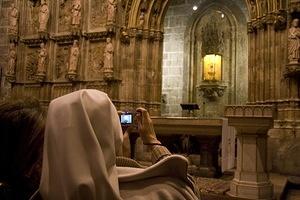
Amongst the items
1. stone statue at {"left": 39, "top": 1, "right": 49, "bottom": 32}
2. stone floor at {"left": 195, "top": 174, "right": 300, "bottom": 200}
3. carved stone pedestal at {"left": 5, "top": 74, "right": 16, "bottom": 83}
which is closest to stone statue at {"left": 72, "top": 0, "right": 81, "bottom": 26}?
stone statue at {"left": 39, "top": 1, "right": 49, "bottom": 32}

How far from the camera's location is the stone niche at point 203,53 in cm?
1378

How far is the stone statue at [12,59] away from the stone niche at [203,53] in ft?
20.3

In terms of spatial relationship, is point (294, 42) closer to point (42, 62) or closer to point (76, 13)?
point (76, 13)

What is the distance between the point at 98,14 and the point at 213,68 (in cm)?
535

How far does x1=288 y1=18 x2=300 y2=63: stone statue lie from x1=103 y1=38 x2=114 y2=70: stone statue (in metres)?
5.08

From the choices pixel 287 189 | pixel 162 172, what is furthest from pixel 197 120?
pixel 162 172

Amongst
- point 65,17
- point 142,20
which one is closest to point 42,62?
point 65,17

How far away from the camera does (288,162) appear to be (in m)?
7.42

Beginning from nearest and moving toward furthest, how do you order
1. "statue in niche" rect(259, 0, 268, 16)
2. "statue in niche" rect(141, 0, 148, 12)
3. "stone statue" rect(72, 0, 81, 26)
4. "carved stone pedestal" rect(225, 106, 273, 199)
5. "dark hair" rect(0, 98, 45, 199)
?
"dark hair" rect(0, 98, 45, 199), "carved stone pedestal" rect(225, 106, 273, 199), "statue in niche" rect(259, 0, 268, 16), "statue in niche" rect(141, 0, 148, 12), "stone statue" rect(72, 0, 81, 26)

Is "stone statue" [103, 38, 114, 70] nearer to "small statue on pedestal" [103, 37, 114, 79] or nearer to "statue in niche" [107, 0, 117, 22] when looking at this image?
"small statue on pedestal" [103, 37, 114, 79]

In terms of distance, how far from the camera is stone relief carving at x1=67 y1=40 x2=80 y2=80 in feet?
35.7

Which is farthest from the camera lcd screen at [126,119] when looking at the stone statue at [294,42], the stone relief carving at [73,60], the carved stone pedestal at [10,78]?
the carved stone pedestal at [10,78]

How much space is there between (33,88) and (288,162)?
8613mm

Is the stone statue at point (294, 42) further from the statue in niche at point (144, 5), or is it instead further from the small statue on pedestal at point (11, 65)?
the small statue on pedestal at point (11, 65)
